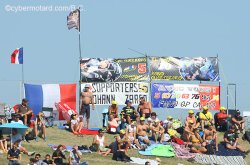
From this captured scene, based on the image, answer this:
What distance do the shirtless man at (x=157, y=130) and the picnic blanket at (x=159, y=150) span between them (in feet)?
1.76

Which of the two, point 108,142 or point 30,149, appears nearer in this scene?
point 30,149

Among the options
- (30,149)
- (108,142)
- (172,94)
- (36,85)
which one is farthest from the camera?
(172,94)

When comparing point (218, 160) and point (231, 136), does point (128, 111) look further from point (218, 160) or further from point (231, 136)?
point (231, 136)

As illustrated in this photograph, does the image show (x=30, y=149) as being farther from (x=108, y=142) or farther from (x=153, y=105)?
(x=153, y=105)

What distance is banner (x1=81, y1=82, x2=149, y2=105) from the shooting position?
3312 centimetres

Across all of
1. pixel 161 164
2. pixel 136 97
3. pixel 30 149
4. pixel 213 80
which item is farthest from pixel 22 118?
pixel 213 80

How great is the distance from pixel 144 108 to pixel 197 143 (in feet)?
9.07

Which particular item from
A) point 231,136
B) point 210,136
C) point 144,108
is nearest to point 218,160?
point 210,136

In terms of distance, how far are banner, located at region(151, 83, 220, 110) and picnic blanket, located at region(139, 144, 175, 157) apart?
4881mm

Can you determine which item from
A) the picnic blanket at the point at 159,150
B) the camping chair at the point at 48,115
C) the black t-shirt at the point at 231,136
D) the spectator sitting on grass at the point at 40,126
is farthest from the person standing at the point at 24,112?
the black t-shirt at the point at 231,136

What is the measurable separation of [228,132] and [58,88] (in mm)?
7438

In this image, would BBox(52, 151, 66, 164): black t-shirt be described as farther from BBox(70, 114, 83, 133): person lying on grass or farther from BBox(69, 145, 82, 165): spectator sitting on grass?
BBox(70, 114, 83, 133): person lying on grass

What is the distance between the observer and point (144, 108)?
1201 inches

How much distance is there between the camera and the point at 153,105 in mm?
33062
